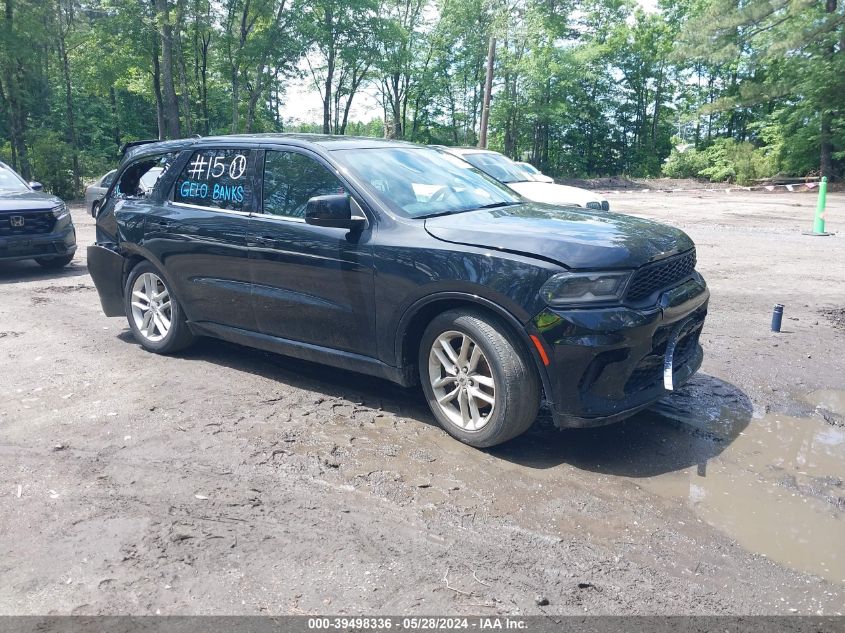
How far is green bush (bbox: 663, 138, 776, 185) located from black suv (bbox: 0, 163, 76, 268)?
33.2m

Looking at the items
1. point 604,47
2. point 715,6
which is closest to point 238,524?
point 715,6

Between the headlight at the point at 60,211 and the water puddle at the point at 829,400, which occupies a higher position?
the headlight at the point at 60,211

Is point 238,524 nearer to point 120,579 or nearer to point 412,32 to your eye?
point 120,579

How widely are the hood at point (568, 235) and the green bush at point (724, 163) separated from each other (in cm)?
3455

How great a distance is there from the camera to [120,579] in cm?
287

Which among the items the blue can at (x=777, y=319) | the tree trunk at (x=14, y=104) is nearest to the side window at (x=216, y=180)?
the blue can at (x=777, y=319)

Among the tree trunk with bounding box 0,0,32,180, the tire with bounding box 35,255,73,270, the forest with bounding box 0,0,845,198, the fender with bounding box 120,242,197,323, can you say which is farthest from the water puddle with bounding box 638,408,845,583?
the tree trunk with bounding box 0,0,32,180

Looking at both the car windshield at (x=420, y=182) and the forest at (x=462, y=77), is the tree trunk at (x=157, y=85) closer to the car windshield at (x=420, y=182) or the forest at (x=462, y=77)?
the forest at (x=462, y=77)

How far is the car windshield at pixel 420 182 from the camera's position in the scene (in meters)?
4.57

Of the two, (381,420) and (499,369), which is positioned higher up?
(499,369)

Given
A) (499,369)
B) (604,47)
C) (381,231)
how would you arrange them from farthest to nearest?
(604,47) → (381,231) → (499,369)

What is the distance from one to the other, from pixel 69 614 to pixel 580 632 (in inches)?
76.4

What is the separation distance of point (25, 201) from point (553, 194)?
318 inches

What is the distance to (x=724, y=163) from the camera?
37531mm
